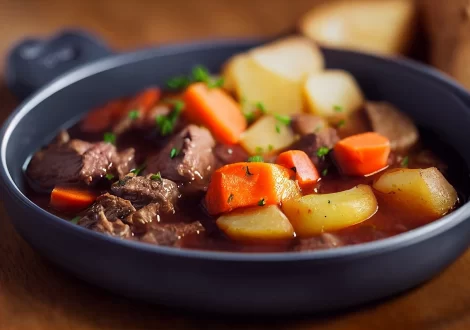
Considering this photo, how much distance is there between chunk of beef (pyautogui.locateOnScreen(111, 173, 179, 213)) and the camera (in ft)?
9.04

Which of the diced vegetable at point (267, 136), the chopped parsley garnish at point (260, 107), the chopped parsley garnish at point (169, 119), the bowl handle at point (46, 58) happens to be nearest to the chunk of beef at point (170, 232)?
the diced vegetable at point (267, 136)

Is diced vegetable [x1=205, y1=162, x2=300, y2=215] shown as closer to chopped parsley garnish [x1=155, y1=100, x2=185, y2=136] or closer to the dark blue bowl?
the dark blue bowl

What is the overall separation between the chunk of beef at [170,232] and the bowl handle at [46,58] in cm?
173

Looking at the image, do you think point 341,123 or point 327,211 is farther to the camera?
point 341,123

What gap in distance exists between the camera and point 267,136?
3271 millimetres

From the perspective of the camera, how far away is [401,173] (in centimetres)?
283

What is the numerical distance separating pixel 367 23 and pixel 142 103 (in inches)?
64.0

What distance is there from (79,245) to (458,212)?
4.56 ft

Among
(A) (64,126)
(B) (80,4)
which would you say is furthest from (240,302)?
(B) (80,4)

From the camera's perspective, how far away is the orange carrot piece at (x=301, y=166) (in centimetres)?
290

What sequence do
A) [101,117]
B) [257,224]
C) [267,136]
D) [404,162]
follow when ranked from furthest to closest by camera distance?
[101,117] → [267,136] → [404,162] → [257,224]

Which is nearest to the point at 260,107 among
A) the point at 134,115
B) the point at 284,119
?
the point at 284,119

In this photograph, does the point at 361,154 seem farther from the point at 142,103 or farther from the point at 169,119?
the point at 142,103

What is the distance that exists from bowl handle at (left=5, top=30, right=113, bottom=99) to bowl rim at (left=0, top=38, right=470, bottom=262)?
0.20 meters
